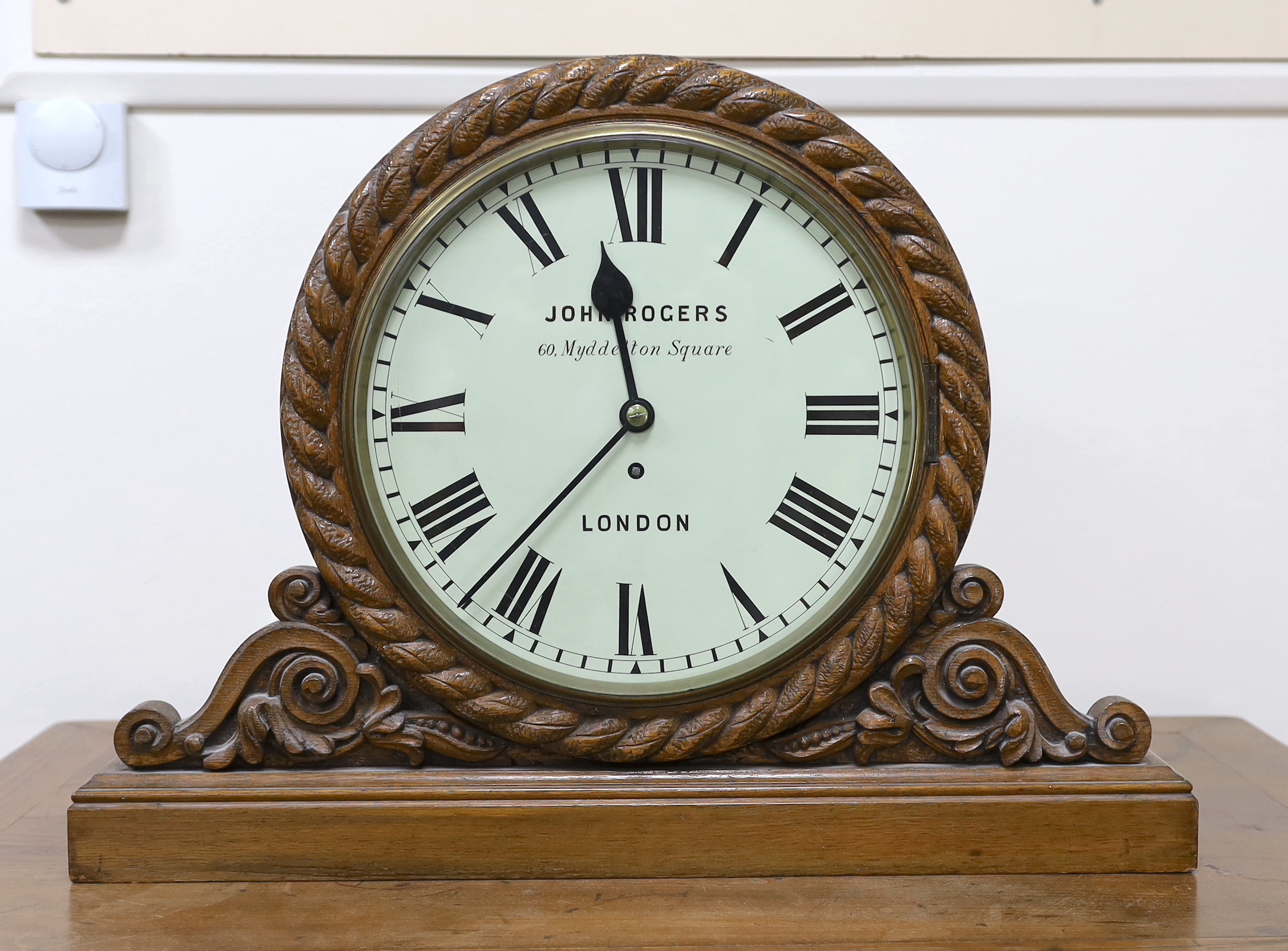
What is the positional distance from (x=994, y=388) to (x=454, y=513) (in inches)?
26.9

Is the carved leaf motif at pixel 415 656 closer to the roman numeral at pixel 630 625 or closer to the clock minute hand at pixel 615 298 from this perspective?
the roman numeral at pixel 630 625

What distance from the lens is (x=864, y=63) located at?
120 centimetres

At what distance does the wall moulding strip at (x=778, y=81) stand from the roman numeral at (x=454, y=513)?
55cm

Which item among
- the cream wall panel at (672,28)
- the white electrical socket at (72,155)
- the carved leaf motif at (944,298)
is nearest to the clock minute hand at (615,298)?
the carved leaf motif at (944,298)

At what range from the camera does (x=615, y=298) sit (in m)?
0.81

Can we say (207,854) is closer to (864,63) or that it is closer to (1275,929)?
(1275,929)

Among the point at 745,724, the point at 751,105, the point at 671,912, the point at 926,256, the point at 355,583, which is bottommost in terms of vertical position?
the point at 671,912

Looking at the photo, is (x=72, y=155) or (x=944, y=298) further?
(x=72, y=155)

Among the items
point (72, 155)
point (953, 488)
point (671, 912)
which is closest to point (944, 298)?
point (953, 488)

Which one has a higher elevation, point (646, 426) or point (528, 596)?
point (646, 426)

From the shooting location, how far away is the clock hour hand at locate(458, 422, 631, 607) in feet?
2.66

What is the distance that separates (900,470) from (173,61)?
2.90 ft

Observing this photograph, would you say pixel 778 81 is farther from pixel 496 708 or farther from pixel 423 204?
pixel 496 708

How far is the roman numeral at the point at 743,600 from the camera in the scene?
2.68 ft
